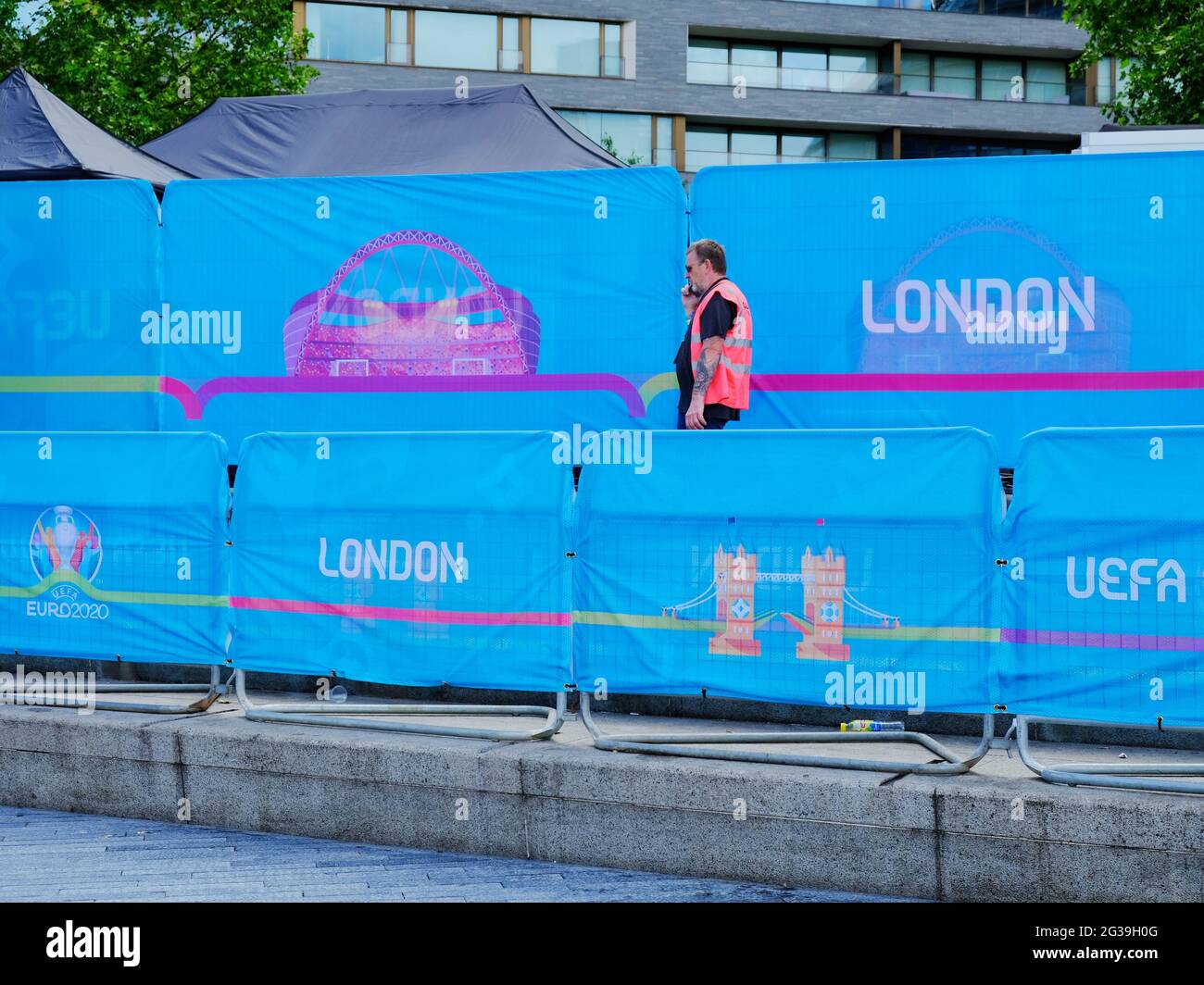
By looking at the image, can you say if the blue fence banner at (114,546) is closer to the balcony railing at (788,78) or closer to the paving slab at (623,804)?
the paving slab at (623,804)

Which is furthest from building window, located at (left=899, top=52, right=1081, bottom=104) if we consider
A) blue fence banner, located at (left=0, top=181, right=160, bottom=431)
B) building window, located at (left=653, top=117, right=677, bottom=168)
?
blue fence banner, located at (left=0, top=181, right=160, bottom=431)

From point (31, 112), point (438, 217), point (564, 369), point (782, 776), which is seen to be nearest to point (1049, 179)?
point (564, 369)

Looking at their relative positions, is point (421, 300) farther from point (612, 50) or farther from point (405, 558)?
point (612, 50)

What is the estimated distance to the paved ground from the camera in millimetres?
5180

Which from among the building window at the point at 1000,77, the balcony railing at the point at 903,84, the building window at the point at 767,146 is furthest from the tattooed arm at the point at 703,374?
the building window at the point at 1000,77

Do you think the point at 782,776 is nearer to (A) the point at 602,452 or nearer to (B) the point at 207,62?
(A) the point at 602,452

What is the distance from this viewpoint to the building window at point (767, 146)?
159ft

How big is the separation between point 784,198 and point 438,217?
219cm

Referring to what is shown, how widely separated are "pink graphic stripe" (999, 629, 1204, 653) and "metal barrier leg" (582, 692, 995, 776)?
1.07 feet

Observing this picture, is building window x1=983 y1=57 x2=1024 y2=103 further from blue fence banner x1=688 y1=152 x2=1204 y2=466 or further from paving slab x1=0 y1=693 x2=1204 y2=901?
paving slab x1=0 y1=693 x2=1204 y2=901

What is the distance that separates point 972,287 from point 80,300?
5.64 m

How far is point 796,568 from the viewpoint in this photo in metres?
5.57

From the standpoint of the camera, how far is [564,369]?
8773 mm

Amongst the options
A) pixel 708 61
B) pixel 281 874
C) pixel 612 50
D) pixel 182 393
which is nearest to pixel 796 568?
pixel 281 874
